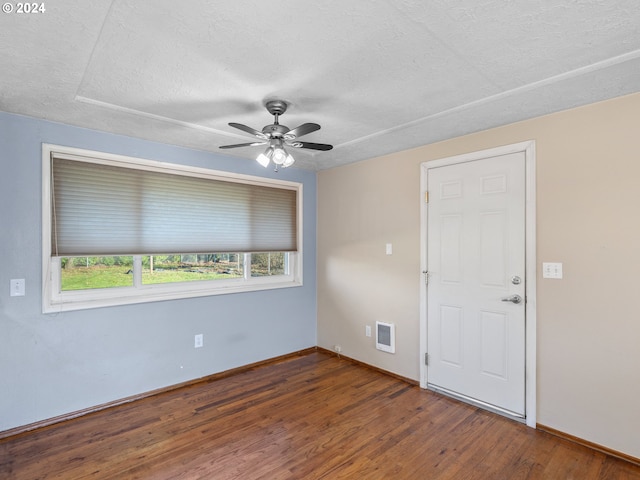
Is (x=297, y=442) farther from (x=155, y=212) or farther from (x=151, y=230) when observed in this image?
(x=155, y=212)

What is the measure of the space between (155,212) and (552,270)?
3.40 m

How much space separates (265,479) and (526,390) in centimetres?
205

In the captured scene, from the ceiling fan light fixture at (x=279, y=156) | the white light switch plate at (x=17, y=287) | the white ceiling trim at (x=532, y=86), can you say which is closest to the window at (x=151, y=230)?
the white light switch plate at (x=17, y=287)

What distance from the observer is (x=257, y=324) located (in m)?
3.82

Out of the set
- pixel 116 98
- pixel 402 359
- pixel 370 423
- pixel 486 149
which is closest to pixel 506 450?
pixel 370 423

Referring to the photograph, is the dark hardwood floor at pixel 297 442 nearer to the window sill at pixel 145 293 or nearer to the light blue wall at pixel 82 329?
the light blue wall at pixel 82 329

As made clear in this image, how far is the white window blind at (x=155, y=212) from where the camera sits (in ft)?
8.89

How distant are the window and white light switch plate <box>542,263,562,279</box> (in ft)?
8.78

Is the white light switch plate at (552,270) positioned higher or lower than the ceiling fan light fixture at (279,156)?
lower

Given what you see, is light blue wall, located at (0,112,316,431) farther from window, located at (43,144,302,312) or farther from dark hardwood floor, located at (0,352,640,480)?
dark hardwood floor, located at (0,352,640,480)

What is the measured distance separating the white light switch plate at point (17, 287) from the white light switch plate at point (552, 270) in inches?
156

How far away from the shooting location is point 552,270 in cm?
248

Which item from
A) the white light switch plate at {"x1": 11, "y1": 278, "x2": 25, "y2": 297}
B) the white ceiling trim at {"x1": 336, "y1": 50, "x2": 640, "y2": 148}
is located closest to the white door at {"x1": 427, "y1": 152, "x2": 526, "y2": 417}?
the white ceiling trim at {"x1": 336, "y1": 50, "x2": 640, "y2": 148}

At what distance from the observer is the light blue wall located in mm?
2467
